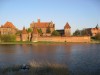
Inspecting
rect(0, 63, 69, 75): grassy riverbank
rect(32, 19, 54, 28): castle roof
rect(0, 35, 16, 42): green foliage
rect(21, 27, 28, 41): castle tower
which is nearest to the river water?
rect(0, 63, 69, 75): grassy riverbank

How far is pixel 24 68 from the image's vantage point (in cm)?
1341

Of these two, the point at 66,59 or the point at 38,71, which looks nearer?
the point at 38,71

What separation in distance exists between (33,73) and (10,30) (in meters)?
59.7

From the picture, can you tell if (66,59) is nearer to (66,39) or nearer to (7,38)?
(66,39)

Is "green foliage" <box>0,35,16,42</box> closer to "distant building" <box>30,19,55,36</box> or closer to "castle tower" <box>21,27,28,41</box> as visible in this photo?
"castle tower" <box>21,27,28,41</box>

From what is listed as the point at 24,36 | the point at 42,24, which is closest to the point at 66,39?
the point at 24,36

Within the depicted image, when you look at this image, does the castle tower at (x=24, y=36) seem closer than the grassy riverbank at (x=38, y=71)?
No

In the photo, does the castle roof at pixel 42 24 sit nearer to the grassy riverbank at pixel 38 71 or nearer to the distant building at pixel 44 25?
the distant building at pixel 44 25

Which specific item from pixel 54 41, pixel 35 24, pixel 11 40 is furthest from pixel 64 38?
pixel 35 24

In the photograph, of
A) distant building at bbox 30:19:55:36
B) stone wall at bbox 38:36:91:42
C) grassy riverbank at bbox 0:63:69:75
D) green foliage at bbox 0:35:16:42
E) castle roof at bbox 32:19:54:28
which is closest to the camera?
grassy riverbank at bbox 0:63:69:75

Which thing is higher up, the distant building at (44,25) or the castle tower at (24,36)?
the distant building at (44,25)

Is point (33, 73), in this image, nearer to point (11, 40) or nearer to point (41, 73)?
point (41, 73)

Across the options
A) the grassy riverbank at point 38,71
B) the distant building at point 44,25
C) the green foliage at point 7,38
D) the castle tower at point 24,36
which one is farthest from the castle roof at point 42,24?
the grassy riverbank at point 38,71

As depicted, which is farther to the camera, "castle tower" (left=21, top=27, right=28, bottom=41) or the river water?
"castle tower" (left=21, top=27, right=28, bottom=41)
